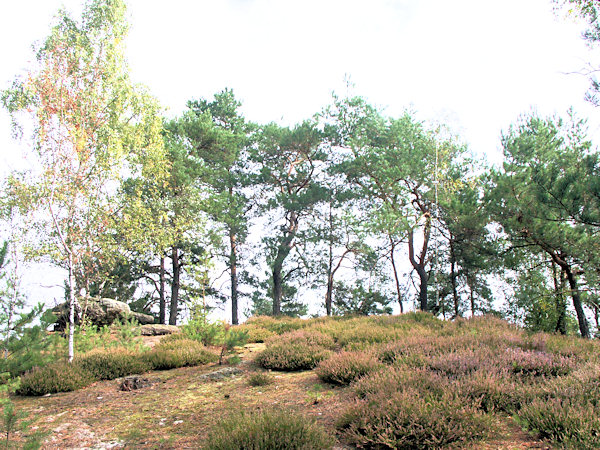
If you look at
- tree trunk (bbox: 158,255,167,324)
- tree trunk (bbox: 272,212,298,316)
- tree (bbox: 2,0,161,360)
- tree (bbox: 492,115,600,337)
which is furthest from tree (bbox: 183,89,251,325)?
tree (bbox: 492,115,600,337)

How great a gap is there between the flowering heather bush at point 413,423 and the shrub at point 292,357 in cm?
265

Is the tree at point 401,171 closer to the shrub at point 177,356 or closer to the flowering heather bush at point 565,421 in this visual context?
the shrub at point 177,356

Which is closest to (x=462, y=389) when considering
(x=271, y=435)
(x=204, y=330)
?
(x=271, y=435)

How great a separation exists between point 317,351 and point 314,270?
13.1m

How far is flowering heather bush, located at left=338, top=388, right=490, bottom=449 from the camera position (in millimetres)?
3109

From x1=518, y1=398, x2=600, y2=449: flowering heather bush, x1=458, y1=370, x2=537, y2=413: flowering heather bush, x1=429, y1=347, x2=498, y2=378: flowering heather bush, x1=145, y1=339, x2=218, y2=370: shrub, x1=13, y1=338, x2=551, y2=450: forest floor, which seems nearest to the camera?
x1=518, y1=398, x2=600, y2=449: flowering heather bush

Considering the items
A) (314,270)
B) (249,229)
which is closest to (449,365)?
(314,270)

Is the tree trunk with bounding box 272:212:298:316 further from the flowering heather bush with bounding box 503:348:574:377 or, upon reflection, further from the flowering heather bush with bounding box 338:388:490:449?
the flowering heather bush with bounding box 338:388:490:449

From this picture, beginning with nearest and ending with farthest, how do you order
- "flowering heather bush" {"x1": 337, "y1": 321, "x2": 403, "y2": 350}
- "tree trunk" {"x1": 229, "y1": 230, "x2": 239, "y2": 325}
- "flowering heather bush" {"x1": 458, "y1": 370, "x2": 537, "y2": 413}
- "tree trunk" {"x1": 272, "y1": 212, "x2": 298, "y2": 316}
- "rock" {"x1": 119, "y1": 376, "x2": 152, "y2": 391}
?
"flowering heather bush" {"x1": 458, "y1": 370, "x2": 537, "y2": 413}, "rock" {"x1": 119, "y1": 376, "x2": 152, "y2": 391}, "flowering heather bush" {"x1": 337, "y1": 321, "x2": 403, "y2": 350}, "tree trunk" {"x1": 272, "y1": 212, "x2": 298, "y2": 316}, "tree trunk" {"x1": 229, "y1": 230, "x2": 239, "y2": 325}

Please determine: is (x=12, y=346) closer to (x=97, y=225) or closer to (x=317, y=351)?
(x=317, y=351)

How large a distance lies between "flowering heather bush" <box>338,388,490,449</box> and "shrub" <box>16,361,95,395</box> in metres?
4.62

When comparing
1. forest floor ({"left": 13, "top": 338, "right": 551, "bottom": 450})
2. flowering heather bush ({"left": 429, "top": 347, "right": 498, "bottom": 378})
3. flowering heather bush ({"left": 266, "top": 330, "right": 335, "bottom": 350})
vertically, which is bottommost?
forest floor ({"left": 13, "top": 338, "right": 551, "bottom": 450})

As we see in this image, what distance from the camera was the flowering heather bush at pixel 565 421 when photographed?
2.85 m

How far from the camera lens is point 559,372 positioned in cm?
439
